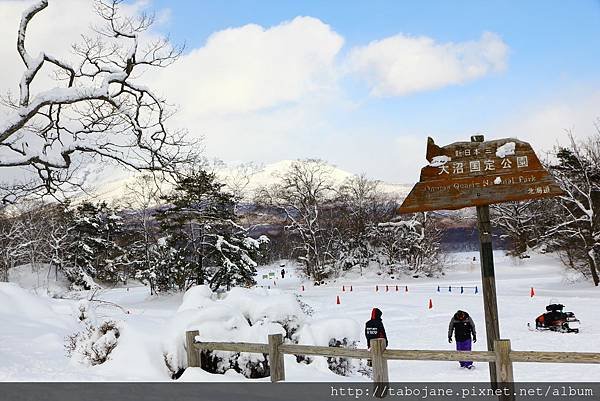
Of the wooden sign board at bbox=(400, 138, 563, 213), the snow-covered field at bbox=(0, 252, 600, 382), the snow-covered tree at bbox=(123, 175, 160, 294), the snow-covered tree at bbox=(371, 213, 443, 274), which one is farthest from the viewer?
the snow-covered tree at bbox=(371, 213, 443, 274)

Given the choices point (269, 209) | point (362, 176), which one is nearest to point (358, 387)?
point (269, 209)

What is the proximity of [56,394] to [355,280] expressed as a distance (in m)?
52.1

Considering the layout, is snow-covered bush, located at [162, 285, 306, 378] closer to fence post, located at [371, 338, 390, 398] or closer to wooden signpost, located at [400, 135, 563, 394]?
fence post, located at [371, 338, 390, 398]

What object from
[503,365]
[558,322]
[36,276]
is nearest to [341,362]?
[503,365]

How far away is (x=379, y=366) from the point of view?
8.70 m

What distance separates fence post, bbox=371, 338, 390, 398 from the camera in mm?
8664

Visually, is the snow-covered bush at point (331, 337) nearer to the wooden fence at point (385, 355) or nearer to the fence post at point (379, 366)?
the wooden fence at point (385, 355)

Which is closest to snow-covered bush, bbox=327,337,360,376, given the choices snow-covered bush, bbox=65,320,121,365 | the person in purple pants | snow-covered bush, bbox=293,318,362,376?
snow-covered bush, bbox=293,318,362,376

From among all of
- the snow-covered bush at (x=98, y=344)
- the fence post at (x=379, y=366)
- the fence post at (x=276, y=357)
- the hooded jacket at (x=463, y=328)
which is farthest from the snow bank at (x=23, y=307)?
the fence post at (x=379, y=366)

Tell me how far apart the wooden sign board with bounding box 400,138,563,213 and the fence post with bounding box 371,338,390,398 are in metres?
2.03

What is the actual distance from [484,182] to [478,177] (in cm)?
12

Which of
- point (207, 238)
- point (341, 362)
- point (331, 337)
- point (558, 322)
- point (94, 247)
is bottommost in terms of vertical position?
point (558, 322)

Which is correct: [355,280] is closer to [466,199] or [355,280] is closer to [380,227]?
[380,227]

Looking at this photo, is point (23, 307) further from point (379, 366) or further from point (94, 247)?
point (94, 247)
